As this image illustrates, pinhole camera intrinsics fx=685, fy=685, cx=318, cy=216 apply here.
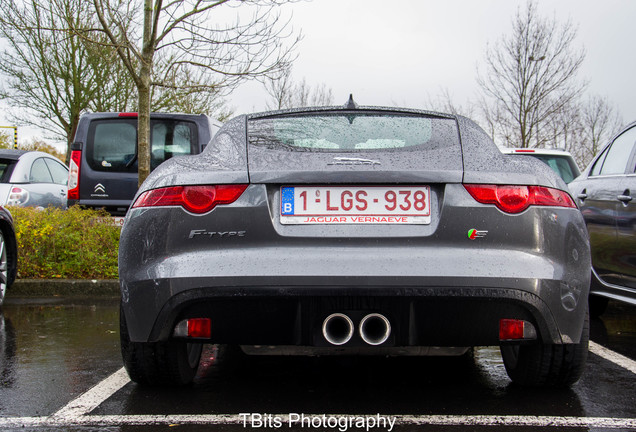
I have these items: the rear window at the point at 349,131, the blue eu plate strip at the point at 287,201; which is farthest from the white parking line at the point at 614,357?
the blue eu plate strip at the point at 287,201

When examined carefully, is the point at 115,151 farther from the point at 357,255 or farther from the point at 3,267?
the point at 357,255

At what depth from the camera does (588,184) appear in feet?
19.1

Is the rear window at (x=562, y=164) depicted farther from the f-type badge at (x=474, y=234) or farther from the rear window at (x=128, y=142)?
the f-type badge at (x=474, y=234)

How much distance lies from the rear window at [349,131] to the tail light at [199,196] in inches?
13.7

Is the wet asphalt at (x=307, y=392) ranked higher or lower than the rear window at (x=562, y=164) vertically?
lower

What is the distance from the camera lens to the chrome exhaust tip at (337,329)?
2812 millimetres

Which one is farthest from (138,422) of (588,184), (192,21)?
(192,21)

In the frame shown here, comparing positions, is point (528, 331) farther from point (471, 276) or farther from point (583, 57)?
point (583, 57)

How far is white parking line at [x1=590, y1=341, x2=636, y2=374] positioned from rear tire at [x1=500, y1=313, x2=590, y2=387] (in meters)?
0.96

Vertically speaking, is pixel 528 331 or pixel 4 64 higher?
pixel 4 64

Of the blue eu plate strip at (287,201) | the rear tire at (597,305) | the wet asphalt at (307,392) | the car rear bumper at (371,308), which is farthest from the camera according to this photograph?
the rear tire at (597,305)

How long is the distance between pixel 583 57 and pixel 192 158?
22871 mm

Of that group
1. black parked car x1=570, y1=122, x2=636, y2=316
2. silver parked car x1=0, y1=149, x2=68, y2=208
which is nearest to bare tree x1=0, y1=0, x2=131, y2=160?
silver parked car x1=0, y1=149, x2=68, y2=208

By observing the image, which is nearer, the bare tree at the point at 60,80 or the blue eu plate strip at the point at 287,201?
the blue eu plate strip at the point at 287,201
